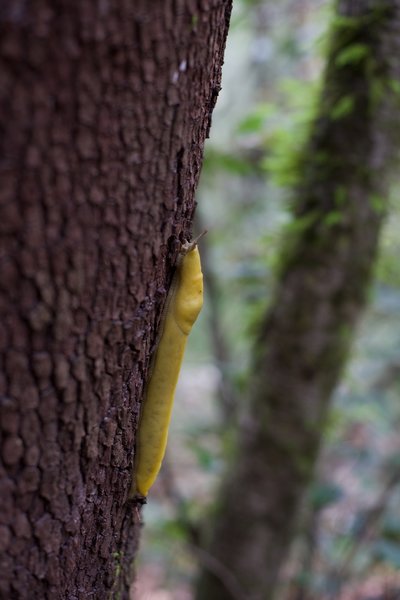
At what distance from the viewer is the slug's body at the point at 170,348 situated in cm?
125

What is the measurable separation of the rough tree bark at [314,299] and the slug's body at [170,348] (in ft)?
5.68

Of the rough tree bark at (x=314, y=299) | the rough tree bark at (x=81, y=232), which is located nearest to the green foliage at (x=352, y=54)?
the rough tree bark at (x=314, y=299)

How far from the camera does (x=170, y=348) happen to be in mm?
1268

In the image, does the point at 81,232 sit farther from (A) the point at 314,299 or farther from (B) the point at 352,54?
(B) the point at 352,54

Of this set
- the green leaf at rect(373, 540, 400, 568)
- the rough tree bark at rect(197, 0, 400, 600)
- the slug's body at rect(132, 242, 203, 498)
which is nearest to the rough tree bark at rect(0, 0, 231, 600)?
the slug's body at rect(132, 242, 203, 498)

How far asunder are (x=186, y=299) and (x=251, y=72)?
20.4 feet

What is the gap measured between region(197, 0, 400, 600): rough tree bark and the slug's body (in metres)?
1.73

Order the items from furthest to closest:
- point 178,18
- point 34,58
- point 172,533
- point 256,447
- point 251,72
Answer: point 251,72 → point 172,533 → point 256,447 → point 178,18 → point 34,58

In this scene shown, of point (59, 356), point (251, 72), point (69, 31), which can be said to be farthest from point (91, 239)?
point (251, 72)

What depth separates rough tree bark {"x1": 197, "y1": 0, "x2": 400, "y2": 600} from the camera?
271 centimetres

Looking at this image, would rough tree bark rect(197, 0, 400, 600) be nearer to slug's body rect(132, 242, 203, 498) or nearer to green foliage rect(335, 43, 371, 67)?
green foliage rect(335, 43, 371, 67)

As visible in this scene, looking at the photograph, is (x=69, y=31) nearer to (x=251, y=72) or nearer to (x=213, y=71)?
(x=213, y=71)

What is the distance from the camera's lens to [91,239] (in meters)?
0.89

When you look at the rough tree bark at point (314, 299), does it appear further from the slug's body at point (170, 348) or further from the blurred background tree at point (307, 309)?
the slug's body at point (170, 348)
